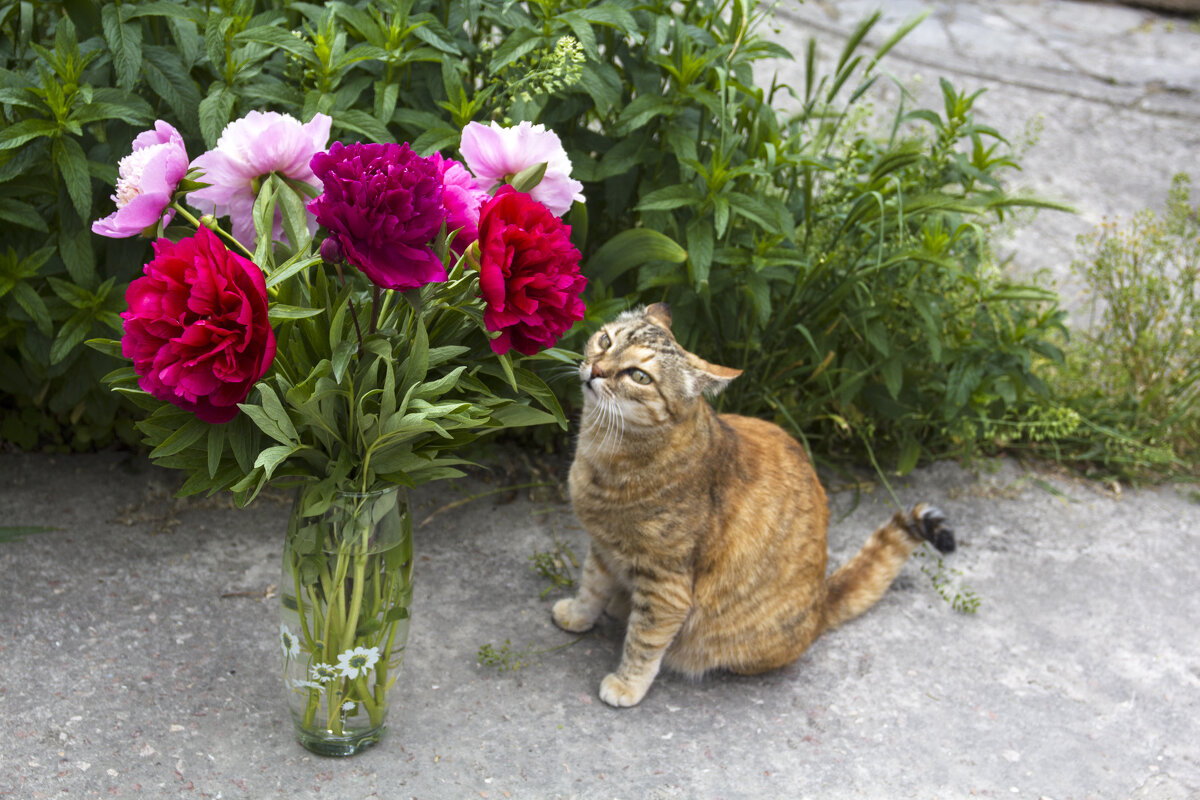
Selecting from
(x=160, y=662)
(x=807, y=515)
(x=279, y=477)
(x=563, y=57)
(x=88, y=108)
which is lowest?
(x=160, y=662)

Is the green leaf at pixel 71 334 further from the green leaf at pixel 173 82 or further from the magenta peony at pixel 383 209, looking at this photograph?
the magenta peony at pixel 383 209

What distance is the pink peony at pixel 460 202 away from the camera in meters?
1.81

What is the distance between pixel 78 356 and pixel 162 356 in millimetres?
1519

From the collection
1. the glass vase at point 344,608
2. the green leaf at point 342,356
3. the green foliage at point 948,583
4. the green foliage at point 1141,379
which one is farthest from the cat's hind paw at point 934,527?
the green leaf at point 342,356

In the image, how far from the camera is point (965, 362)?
3.38m

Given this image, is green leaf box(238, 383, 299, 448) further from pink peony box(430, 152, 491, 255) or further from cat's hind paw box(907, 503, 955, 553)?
cat's hind paw box(907, 503, 955, 553)

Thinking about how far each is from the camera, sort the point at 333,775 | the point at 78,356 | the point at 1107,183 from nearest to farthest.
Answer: the point at 333,775 → the point at 78,356 → the point at 1107,183

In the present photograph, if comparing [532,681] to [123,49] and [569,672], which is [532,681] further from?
[123,49]

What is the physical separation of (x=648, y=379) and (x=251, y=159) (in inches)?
41.2

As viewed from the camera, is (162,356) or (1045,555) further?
(1045,555)

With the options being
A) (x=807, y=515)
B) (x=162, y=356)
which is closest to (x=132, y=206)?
(x=162, y=356)

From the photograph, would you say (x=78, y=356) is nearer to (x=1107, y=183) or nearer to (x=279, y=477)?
(x=279, y=477)

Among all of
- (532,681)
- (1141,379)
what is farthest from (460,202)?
(1141,379)

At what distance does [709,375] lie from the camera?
246cm
